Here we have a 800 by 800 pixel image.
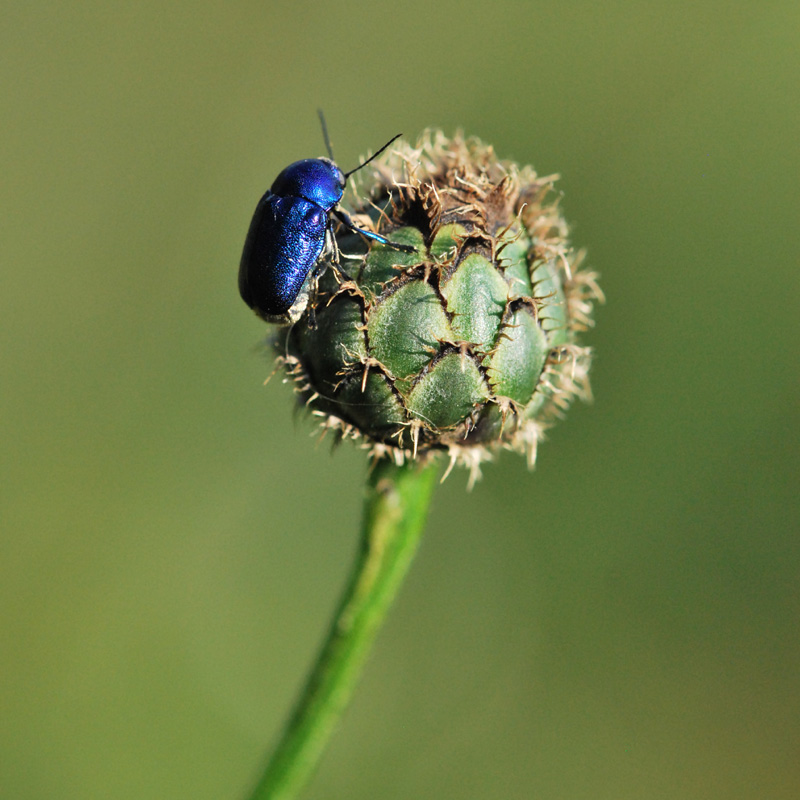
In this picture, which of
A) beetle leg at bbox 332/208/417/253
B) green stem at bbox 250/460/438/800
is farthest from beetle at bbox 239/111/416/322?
green stem at bbox 250/460/438/800

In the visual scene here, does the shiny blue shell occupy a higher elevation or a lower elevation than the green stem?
higher

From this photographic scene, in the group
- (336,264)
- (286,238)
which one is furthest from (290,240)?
(336,264)

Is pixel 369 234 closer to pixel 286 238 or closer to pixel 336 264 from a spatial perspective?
pixel 336 264

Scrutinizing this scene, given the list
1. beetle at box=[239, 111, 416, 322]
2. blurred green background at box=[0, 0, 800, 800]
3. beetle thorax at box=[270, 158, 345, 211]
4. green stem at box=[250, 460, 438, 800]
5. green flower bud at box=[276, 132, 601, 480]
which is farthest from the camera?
blurred green background at box=[0, 0, 800, 800]

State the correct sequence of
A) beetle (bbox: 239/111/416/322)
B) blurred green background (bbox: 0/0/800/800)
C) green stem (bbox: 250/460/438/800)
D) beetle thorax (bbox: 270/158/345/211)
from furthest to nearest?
blurred green background (bbox: 0/0/800/800), green stem (bbox: 250/460/438/800), beetle thorax (bbox: 270/158/345/211), beetle (bbox: 239/111/416/322)

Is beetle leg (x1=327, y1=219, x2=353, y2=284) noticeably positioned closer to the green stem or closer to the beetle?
the beetle

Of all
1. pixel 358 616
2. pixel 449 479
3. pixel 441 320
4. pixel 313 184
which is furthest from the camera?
pixel 449 479
